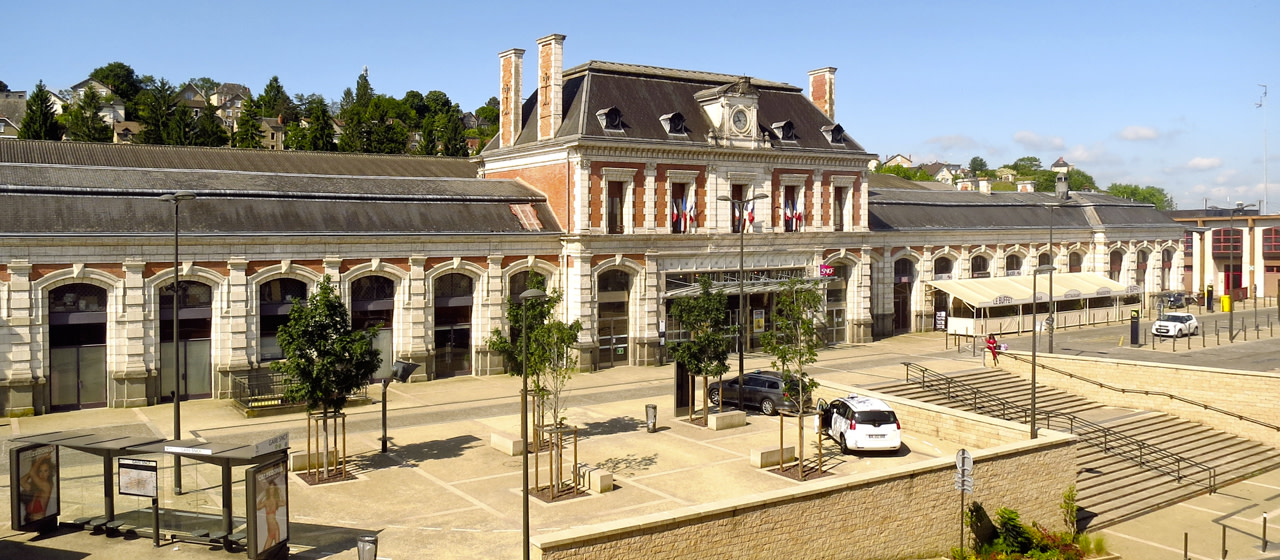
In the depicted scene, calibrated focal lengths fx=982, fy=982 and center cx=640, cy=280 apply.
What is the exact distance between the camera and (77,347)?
32.6m

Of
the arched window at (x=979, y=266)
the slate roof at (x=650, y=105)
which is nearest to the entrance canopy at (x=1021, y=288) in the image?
the arched window at (x=979, y=266)

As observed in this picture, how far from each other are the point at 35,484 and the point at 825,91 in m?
43.5

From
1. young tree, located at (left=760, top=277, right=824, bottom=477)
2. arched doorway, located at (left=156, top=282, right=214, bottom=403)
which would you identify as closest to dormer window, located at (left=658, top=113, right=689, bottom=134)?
young tree, located at (left=760, top=277, right=824, bottom=477)

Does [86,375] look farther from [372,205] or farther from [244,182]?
[372,205]

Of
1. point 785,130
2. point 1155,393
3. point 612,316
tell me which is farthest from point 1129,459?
point 785,130

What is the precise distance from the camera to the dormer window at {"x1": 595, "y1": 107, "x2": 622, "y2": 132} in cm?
4272

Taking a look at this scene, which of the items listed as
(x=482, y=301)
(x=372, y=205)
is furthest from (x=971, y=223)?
(x=372, y=205)

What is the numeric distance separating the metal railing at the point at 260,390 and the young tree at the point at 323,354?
7918mm

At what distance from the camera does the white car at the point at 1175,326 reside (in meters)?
50.7

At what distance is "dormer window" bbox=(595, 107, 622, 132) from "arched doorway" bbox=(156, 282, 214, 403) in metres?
17.3

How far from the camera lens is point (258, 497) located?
58.8 ft

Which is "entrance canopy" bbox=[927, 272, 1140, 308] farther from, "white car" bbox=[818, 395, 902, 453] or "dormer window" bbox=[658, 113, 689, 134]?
"white car" bbox=[818, 395, 902, 453]

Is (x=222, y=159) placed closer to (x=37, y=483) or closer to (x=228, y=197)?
(x=228, y=197)

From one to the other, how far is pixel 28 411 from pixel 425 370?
534 inches
